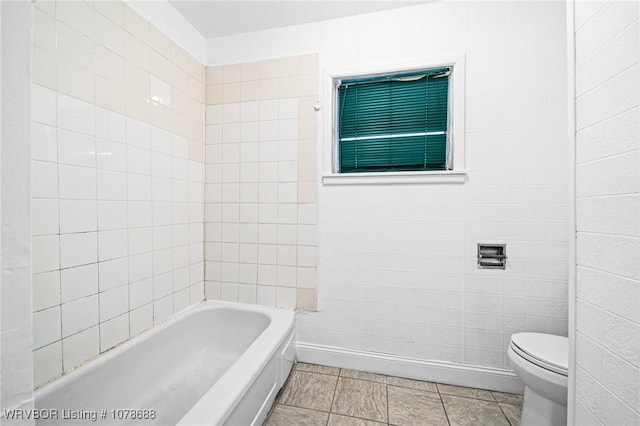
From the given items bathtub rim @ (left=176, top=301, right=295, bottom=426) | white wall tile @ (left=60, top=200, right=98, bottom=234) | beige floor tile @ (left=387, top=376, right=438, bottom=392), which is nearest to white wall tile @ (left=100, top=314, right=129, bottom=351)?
white wall tile @ (left=60, top=200, right=98, bottom=234)

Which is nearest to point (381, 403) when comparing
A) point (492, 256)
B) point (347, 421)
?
point (347, 421)

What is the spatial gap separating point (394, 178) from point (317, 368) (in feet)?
4.50

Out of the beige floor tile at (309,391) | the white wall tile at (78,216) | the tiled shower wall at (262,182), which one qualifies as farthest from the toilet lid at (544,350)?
the white wall tile at (78,216)

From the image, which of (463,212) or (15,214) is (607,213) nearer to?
(463,212)

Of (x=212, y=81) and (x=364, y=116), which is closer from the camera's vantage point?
(x=364, y=116)

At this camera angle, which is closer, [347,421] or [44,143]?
[44,143]

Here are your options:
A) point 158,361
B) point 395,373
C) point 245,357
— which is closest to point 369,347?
point 395,373

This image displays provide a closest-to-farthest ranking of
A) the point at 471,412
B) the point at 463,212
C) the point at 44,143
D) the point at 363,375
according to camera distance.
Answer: the point at 44,143 < the point at 471,412 < the point at 463,212 < the point at 363,375

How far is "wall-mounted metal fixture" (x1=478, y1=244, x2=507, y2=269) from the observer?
5.60ft

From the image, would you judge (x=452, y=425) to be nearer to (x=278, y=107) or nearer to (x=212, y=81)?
Answer: (x=278, y=107)

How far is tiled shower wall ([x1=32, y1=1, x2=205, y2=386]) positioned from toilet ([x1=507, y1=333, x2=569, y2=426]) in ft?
6.53

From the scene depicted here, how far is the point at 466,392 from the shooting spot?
67.2 inches

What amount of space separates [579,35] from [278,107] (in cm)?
158

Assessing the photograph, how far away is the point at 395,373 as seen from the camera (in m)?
1.87
